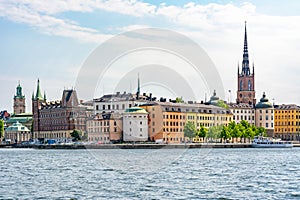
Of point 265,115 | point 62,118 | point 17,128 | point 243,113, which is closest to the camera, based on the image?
point 62,118

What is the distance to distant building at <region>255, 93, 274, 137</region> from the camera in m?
147

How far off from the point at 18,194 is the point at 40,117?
5120 inches

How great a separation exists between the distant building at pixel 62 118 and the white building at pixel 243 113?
32393 millimetres

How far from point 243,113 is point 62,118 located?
134 feet

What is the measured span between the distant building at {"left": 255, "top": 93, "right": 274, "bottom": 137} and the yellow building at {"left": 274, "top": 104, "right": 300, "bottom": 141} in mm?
4337

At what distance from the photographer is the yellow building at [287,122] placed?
150 meters

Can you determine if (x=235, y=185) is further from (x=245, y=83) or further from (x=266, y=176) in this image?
(x=245, y=83)

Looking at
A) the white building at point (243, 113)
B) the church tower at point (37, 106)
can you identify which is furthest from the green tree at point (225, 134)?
the church tower at point (37, 106)

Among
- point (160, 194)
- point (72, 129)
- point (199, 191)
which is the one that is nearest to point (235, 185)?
point (199, 191)

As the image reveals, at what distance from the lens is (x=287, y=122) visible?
15062cm

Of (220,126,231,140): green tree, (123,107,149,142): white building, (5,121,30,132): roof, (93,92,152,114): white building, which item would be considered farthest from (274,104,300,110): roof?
(5,121,30,132): roof

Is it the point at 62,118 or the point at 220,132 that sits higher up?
the point at 62,118

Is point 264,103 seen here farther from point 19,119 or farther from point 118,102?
point 19,119

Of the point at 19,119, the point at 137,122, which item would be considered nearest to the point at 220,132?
the point at 137,122
